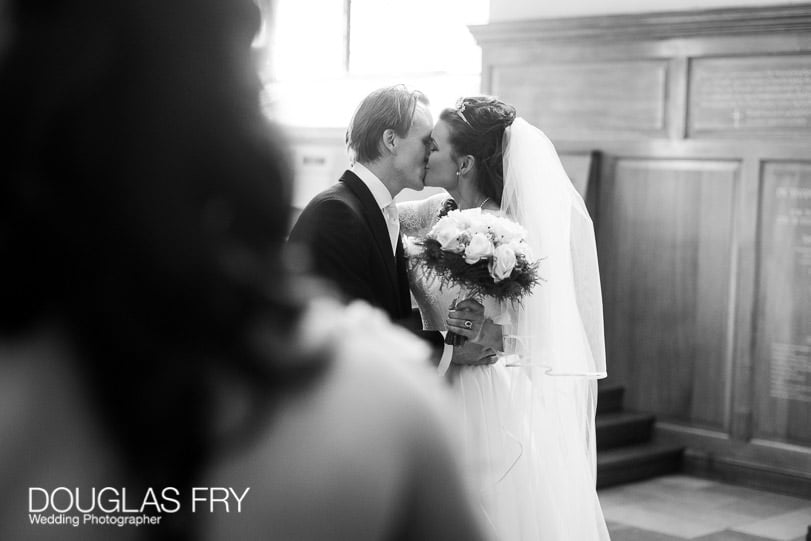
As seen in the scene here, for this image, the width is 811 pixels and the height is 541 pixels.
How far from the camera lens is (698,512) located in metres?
6.31

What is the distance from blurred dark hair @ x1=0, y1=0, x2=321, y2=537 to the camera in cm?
68

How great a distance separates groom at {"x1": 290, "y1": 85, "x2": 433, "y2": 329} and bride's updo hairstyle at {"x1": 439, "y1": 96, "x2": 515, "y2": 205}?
0.73 ft

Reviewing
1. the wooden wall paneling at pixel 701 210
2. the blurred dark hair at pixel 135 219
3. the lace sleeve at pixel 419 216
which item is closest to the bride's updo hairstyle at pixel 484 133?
the lace sleeve at pixel 419 216

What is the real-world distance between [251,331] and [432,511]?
184 millimetres

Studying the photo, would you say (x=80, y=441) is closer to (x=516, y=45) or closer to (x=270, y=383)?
(x=270, y=383)

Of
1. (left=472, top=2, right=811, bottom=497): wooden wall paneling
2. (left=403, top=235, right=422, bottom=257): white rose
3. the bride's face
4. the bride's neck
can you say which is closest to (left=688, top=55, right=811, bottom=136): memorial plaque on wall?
(left=472, top=2, right=811, bottom=497): wooden wall paneling

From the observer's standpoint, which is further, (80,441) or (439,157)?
(439,157)

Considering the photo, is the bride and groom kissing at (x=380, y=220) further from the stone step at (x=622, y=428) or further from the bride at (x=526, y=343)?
the stone step at (x=622, y=428)

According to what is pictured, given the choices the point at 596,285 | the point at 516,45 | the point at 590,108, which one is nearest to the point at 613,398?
the point at 590,108

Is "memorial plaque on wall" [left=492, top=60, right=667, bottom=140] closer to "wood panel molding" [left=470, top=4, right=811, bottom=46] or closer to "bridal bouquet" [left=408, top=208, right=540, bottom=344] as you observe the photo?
"wood panel molding" [left=470, top=4, right=811, bottom=46]

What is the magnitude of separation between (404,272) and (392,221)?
20 cm

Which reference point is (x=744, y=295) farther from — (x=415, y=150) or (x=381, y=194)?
(x=381, y=194)

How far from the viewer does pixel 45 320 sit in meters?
0.70

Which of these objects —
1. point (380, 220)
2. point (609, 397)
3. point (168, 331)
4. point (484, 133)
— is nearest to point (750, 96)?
point (609, 397)
